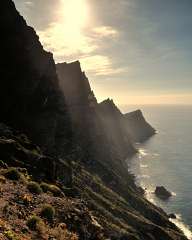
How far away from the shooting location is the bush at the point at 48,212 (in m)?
36.0

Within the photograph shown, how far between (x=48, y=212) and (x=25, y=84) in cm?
6035

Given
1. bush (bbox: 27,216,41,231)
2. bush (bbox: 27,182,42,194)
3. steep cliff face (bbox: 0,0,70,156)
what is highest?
steep cliff face (bbox: 0,0,70,156)

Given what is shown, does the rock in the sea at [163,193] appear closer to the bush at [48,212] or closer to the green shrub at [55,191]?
the green shrub at [55,191]

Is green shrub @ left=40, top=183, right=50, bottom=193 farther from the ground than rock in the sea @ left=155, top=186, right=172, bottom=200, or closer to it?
farther from the ground

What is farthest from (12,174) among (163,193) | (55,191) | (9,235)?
(163,193)

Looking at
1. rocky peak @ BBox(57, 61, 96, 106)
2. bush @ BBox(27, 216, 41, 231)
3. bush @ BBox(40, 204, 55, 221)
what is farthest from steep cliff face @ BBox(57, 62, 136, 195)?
bush @ BBox(27, 216, 41, 231)

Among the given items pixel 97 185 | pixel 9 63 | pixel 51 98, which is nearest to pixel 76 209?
pixel 9 63

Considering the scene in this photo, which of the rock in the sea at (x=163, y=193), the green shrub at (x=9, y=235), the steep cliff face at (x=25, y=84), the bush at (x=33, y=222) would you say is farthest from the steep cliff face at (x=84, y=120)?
the green shrub at (x=9, y=235)

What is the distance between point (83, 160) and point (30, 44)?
5615cm

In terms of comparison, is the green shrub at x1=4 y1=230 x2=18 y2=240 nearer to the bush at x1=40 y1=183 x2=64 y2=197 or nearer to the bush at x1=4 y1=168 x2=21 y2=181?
the bush at x1=4 y1=168 x2=21 y2=181

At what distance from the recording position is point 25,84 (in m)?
92.9

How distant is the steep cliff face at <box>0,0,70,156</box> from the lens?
289 feet

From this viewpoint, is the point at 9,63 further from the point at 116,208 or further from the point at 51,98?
the point at 116,208

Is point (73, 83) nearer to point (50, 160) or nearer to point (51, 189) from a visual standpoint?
point (50, 160)
